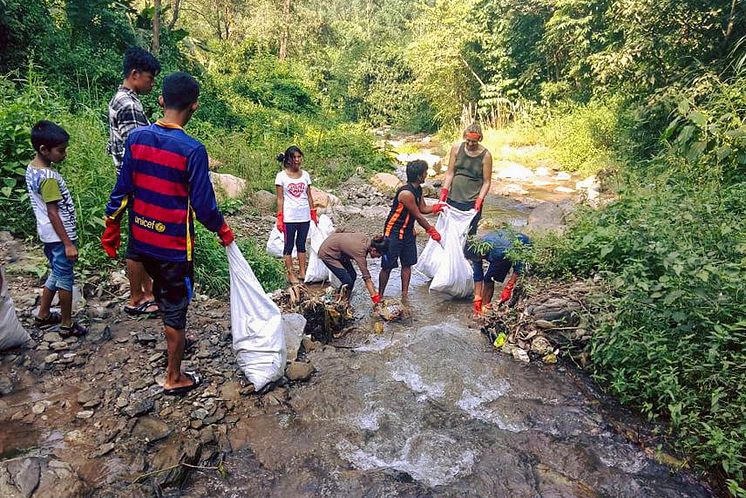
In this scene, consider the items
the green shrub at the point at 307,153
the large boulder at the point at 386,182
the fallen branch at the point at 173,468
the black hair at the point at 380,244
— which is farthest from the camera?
the large boulder at the point at 386,182

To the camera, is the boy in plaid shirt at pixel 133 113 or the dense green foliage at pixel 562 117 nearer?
the dense green foliage at pixel 562 117

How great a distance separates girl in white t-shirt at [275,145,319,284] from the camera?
5059 mm

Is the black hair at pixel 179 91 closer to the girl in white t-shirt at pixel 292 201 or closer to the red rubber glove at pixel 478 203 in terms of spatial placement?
the girl in white t-shirt at pixel 292 201

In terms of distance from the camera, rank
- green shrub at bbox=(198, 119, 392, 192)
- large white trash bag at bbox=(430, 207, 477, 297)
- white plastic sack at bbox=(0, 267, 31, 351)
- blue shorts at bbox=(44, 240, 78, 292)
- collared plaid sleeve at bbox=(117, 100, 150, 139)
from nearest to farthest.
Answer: white plastic sack at bbox=(0, 267, 31, 351)
blue shorts at bbox=(44, 240, 78, 292)
collared plaid sleeve at bbox=(117, 100, 150, 139)
large white trash bag at bbox=(430, 207, 477, 297)
green shrub at bbox=(198, 119, 392, 192)

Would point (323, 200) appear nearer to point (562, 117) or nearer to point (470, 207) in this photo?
point (470, 207)

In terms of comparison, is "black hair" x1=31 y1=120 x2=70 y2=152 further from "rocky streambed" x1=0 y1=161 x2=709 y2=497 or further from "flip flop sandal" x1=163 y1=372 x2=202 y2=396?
"flip flop sandal" x1=163 y1=372 x2=202 y2=396

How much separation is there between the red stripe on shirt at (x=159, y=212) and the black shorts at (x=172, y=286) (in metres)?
0.23

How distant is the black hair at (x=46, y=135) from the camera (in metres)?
2.97

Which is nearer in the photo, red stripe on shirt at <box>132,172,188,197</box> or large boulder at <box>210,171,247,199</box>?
red stripe on shirt at <box>132,172,188,197</box>

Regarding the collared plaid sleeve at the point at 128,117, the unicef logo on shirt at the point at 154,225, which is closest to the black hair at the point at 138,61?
the collared plaid sleeve at the point at 128,117

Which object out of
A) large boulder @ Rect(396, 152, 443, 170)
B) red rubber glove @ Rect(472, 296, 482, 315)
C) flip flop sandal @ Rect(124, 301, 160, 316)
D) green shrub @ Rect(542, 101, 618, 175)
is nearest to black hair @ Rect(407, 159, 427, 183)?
red rubber glove @ Rect(472, 296, 482, 315)

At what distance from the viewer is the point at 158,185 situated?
2586mm

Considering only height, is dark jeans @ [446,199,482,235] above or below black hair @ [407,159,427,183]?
below

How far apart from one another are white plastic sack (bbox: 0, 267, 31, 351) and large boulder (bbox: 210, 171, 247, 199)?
487 centimetres
